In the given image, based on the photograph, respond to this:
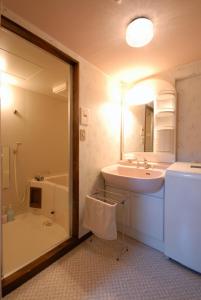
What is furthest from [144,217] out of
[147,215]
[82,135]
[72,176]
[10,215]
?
[10,215]

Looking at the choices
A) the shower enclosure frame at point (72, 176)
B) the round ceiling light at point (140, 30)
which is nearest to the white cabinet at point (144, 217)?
the shower enclosure frame at point (72, 176)

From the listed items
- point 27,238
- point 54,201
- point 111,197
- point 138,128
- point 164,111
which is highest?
point 164,111

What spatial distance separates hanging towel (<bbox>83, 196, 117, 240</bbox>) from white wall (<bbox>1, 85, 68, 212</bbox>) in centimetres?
144

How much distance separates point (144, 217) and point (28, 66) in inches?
85.9

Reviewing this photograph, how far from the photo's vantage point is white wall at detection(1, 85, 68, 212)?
2424 mm

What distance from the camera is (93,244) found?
5.75 feet

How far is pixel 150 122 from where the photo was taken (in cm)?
209

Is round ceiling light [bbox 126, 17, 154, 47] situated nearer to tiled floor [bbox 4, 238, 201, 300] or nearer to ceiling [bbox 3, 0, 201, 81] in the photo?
ceiling [bbox 3, 0, 201, 81]

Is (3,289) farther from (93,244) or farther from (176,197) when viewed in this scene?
(176,197)

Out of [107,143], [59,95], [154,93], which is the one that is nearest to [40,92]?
[59,95]

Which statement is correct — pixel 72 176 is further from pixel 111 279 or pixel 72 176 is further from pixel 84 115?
pixel 111 279

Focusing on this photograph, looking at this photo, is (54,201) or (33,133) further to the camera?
(33,133)

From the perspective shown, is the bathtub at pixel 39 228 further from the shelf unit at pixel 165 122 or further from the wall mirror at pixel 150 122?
the shelf unit at pixel 165 122

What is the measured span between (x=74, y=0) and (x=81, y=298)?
2.06 m
